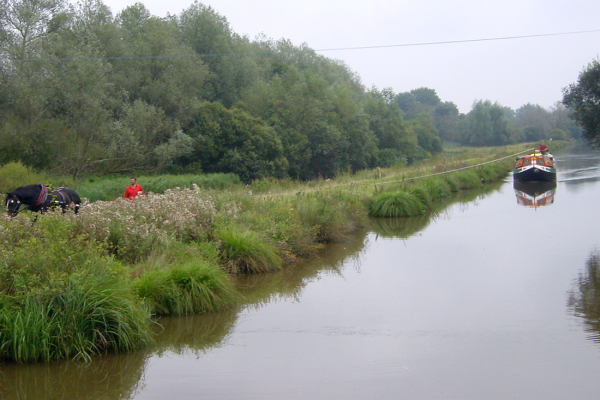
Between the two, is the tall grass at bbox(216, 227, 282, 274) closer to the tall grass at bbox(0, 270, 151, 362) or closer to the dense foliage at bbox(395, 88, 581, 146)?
the tall grass at bbox(0, 270, 151, 362)

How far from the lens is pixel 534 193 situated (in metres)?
31.9

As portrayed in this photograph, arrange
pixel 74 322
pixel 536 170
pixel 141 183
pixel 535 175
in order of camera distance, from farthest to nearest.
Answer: pixel 535 175 < pixel 536 170 < pixel 141 183 < pixel 74 322

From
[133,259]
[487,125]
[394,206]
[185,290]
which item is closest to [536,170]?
[394,206]

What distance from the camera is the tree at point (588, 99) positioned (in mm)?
12977

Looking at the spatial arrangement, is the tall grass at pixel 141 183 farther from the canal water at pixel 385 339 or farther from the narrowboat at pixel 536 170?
the narrowboat at pixel 536 170

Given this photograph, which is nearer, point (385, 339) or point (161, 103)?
point (385, 339)

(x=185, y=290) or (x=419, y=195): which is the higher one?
(x=185, y=290)

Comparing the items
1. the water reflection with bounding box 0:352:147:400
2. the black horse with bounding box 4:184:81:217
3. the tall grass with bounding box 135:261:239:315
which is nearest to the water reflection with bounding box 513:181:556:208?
the tall grass with bounding box 135:261:239:315

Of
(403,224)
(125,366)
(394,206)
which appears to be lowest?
(403,224)

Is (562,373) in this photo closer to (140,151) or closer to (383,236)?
(383,236)

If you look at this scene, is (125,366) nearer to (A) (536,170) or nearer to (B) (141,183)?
(B) (141,183)

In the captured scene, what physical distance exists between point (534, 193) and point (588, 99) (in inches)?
776

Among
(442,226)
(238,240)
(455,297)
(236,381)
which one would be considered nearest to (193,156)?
(442,226)

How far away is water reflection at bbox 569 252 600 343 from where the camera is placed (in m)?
9.45
